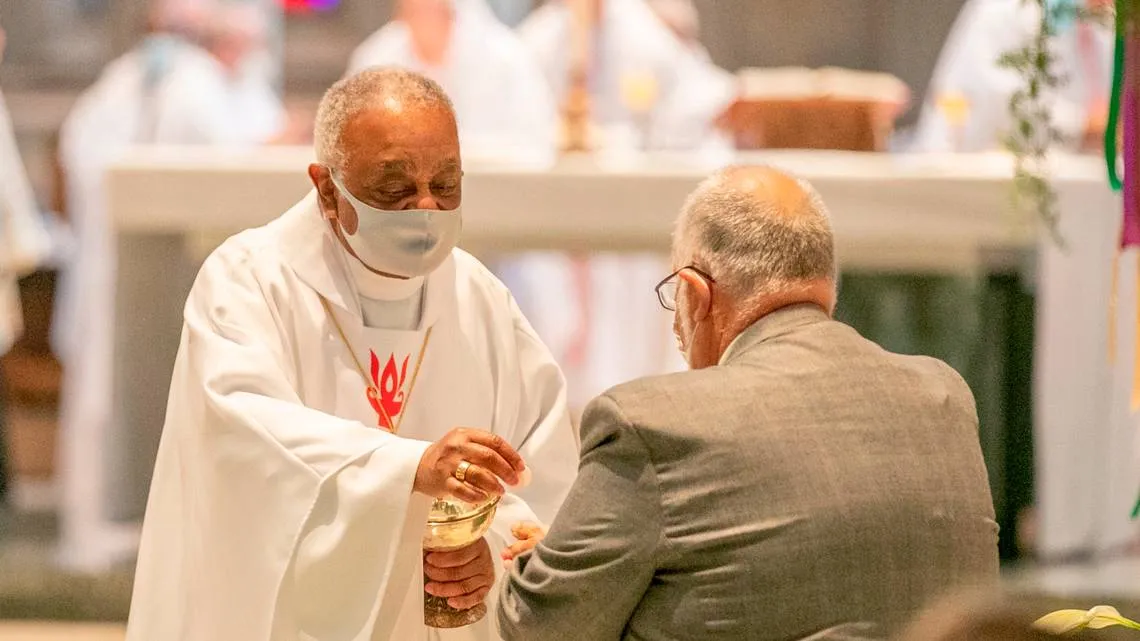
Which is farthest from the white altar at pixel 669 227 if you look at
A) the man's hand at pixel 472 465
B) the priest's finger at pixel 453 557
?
the man's hand at pixel 472 465

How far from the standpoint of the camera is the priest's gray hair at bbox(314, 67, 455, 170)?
2736mm

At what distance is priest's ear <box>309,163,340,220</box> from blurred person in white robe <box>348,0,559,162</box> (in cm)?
466

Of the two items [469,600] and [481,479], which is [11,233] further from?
[481,479]

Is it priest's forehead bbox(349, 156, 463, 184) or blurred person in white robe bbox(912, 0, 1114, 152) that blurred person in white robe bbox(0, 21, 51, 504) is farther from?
priest's forehead bbox(349, 156, 463, 184)

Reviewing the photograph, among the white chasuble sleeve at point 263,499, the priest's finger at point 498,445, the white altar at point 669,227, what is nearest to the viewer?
the priest's finger at point 498,445

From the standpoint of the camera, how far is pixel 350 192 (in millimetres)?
2795

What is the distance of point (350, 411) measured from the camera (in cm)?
291

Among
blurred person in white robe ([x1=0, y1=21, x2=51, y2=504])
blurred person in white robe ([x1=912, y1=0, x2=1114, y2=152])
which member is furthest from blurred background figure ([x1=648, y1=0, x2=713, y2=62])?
blurred person in white robe ([x1=0, y1=21, x2=51, y2=504])

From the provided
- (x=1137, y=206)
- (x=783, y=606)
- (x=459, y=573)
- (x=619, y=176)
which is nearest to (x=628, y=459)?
(x=783, y=606)

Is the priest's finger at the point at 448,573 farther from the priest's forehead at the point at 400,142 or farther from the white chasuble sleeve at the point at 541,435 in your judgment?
the priest's forehead at the point at 400,142

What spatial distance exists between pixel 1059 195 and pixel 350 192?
12.4 feet

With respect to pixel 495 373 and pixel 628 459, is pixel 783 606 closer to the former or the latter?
pixel 628 459

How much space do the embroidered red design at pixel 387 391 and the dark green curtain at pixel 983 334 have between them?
3.67 metres

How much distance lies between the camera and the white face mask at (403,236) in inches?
109
